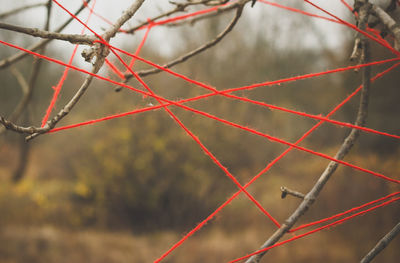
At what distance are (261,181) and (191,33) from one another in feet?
10.8

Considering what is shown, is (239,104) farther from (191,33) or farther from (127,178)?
(127,178)

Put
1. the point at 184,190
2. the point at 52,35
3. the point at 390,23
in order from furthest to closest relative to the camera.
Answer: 1. the point at 184,190
2. the point at 390,23
3. the point at 52,35

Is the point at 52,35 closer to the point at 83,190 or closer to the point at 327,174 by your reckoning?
the point at 327,174

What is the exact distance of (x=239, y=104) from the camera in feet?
18.3

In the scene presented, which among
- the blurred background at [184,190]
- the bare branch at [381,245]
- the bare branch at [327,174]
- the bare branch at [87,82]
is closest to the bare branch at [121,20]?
the bare branch at [87,82]

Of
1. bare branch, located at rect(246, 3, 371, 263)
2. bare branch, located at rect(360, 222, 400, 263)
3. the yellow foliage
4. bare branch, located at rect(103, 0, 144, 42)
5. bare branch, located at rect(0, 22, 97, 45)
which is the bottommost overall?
bare branch, located at rect(360, 222, 400, 263)

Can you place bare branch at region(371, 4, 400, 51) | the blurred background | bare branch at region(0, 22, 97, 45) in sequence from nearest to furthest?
bare branch at region(0, 22, 97, 45)
bare branch at region(371, 4, 400, 51)
the blurred background

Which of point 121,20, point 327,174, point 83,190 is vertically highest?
point 83,190

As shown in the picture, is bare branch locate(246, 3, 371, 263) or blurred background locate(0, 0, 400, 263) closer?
bare branch locate(246, 3, 371, 263)

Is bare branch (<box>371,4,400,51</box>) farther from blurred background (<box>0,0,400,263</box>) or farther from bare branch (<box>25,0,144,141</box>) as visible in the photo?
blurred background (<box>0,0,400,263</box>)

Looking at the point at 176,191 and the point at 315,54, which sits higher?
the point at 315,54

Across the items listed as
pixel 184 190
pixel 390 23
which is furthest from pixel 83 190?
pixel 390 23

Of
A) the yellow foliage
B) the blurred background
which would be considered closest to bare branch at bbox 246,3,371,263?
the blurred background

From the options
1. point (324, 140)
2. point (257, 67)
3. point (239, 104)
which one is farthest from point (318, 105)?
point (239, 104)
